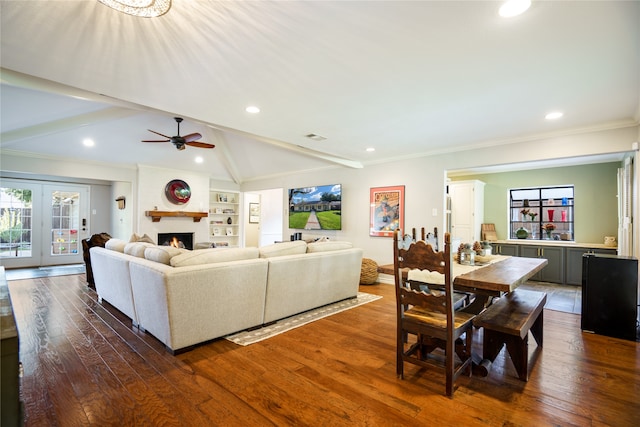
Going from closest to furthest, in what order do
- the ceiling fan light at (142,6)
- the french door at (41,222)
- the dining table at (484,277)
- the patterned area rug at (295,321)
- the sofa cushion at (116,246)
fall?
the ceiling fan light at (142,6) → the dining table at (484,277) → the patterned area rug at (295,321) → the sofa cushion at (116,246) → the french door at (41,222)

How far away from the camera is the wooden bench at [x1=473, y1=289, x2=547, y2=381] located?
2.17 m

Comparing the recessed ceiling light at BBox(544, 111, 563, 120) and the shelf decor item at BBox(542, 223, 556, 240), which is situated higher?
the recessed ceiling light at BBox(544, 111, 563, 120)

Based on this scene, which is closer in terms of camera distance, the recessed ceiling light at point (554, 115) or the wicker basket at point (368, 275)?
the recessed ceiling light at point (554, 115)

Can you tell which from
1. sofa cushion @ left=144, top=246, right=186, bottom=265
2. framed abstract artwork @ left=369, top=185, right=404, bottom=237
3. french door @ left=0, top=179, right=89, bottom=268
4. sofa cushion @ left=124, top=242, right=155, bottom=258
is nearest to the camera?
sofa cushion @ left=144, top=246, right=186, bottom=265

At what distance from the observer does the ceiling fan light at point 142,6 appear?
5.03 ft

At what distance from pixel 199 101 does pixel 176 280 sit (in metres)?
1.81

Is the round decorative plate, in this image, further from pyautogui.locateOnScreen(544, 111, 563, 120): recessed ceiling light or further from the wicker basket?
pyautogui.locateOnScreen(544, 111, 563, 120): recessed ceiling light

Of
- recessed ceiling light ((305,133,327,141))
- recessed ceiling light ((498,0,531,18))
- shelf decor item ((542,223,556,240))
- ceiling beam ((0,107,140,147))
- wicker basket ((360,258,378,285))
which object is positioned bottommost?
wicker basket ((360,258,378,285))

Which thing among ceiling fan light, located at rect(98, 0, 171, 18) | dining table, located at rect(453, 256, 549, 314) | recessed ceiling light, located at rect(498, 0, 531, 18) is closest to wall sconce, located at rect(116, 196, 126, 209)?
ceiling fan light, located at rect(98, 0, 171, 18)

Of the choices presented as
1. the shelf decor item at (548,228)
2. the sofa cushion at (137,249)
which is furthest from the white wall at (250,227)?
the shelf decor item at (548,228)

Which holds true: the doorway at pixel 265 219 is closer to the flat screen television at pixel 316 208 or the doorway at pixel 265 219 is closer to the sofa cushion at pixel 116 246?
the flat screen television at pixel 316 208

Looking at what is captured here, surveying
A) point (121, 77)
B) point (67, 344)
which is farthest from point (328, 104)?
point (67, 344)

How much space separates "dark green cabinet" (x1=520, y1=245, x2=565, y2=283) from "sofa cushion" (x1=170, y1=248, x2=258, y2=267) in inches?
224

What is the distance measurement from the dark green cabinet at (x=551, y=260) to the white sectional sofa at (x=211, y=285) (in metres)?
4.39
